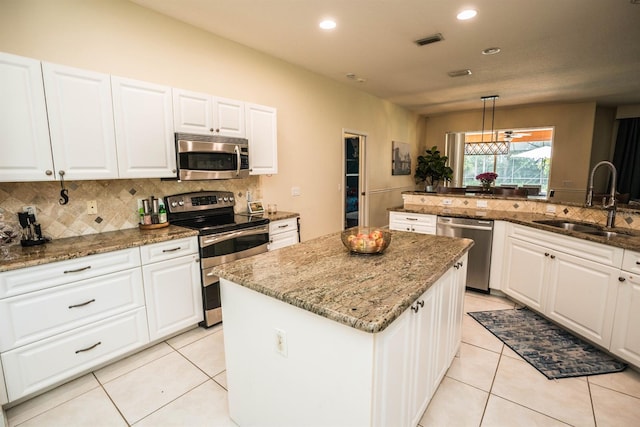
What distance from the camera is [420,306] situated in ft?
4.82

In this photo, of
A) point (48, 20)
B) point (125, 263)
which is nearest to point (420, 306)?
point (125, 263)

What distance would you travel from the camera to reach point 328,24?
2.98 meters

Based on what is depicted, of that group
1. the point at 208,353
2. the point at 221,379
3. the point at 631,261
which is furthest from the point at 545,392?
the point at 208,353

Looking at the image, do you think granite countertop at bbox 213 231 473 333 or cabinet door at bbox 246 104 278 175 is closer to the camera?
→ granite countertop at bbox 213 231 473 333

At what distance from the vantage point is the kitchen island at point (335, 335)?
1149mm

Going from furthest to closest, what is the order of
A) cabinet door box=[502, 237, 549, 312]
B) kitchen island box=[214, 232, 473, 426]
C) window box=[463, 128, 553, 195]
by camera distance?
window box=[463, 128, 553, 195], cabinet door box=[502, 237, 549, 312], kitchen island box=[214, 232, 473, 426]

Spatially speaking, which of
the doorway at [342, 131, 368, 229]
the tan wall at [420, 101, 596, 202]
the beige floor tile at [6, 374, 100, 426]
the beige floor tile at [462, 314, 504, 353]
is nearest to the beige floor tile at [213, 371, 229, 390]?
the beige floor tile at [6, 374, 100, 426]

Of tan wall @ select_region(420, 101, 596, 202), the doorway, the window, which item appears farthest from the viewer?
the window

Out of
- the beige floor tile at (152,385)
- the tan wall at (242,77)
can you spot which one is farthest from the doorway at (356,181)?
the beige floor tile at (152,385)

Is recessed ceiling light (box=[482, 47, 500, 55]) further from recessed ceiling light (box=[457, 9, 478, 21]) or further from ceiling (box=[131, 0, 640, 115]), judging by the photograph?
recessed ceiling light (box=[457, 9, 478, 21])

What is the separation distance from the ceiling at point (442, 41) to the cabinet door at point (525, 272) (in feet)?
6.95

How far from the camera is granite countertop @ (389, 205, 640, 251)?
2.22 metres

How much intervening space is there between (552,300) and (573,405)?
1077 millimetres

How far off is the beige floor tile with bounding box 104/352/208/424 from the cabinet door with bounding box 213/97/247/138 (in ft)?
6.76
